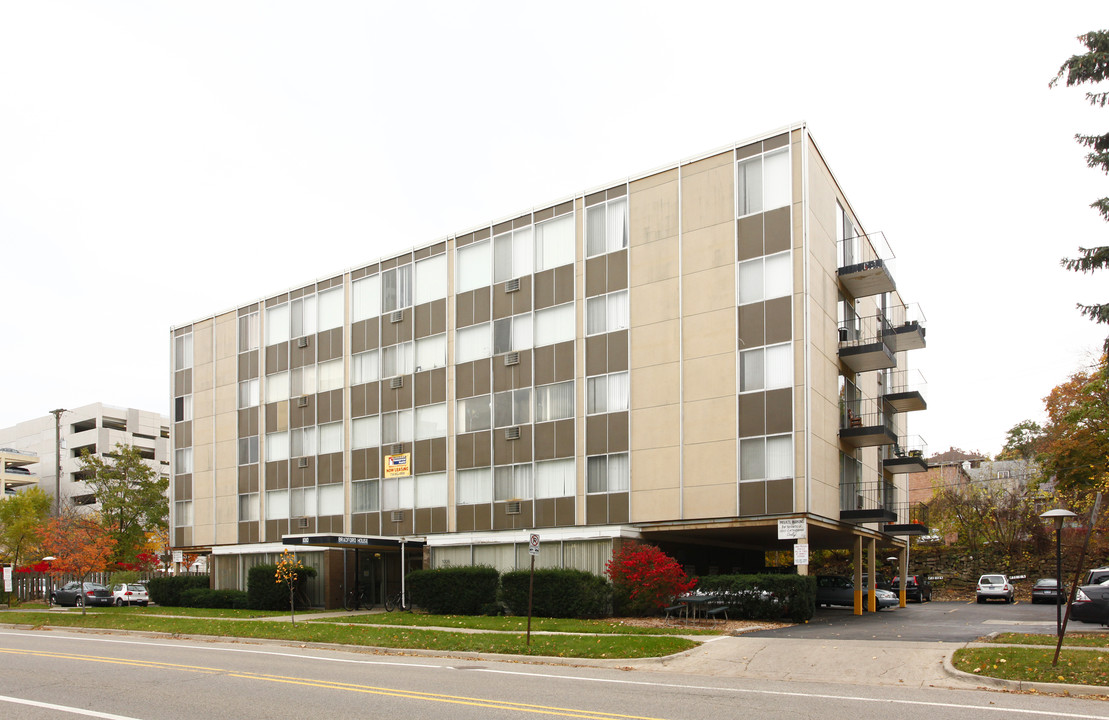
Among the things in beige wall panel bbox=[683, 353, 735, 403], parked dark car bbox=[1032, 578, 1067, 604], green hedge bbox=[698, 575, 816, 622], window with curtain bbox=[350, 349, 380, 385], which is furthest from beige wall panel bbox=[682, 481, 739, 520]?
parked dark car bbox=[1032, 578, 1067, 604]

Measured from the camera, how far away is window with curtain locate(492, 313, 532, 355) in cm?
3441

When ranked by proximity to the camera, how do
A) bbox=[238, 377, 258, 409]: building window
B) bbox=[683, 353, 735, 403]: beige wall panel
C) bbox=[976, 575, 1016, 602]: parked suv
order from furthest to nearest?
1. bbox=[238, 377, 258, 409]: building window
2. bbox=[976, 575, 1016, 602]: parked suv
3. bbox=[683, 353, 735, 403]: beige wall panel

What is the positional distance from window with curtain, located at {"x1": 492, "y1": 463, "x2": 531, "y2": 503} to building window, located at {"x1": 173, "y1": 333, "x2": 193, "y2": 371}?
2166 cm

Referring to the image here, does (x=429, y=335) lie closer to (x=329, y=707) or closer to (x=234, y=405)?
(x=234, y=405)

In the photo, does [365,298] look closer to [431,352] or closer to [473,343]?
[431,352]

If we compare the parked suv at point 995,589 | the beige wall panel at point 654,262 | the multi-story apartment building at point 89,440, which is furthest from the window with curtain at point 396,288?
the multi-story apartment building at point 89,440

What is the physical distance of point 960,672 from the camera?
14.8 m

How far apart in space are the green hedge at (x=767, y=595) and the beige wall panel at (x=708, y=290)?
834cm

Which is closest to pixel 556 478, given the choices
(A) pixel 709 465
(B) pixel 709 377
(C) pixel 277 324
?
(A) pixel 709 465

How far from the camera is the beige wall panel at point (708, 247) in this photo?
1172 inches

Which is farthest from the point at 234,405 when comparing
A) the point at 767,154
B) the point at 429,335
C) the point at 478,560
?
the point at 767,154

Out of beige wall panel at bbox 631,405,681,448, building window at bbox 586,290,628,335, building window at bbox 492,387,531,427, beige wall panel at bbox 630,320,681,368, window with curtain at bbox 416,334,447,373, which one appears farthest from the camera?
window with curtain at bbox 416,334,447,373

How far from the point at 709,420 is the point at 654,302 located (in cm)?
450

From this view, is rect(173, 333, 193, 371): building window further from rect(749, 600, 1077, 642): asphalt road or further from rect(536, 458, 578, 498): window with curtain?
rect(749, 600, 1077, 642): asphalt road
